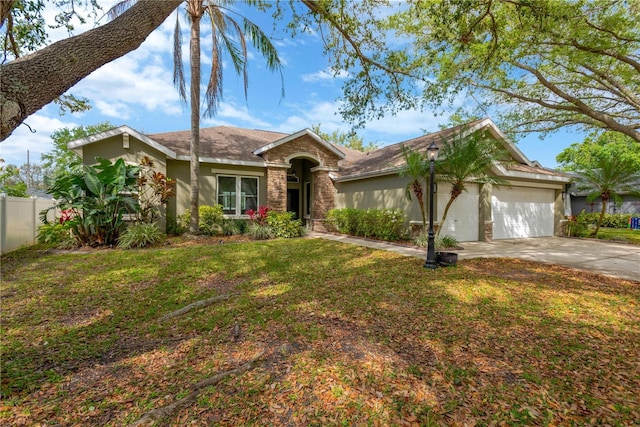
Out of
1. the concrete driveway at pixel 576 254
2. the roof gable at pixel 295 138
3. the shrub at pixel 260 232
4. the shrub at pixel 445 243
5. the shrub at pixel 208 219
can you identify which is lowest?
the concrete driveway at pixel 576 254

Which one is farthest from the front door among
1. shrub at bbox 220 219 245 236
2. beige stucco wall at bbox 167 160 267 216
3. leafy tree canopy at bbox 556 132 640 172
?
leafy tree canopy at bbox 556 132 640 172

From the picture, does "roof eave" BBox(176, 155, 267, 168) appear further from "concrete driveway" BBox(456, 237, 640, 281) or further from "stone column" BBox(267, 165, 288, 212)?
"concrete driveway" BBox(456, 237, 640, 281)

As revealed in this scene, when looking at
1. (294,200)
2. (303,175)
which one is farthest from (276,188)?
(294,200)

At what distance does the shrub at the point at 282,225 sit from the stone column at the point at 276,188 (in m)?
1.22

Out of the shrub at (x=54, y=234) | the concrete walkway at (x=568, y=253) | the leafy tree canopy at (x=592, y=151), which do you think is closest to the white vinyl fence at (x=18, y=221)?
the shrub at (x=54, y=234)

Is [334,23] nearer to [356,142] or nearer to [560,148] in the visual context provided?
[356,142]

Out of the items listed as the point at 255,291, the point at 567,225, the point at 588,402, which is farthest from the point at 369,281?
the point at 567,225

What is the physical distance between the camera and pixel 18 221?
921 cm

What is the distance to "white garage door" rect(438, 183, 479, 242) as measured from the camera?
11.2 metres

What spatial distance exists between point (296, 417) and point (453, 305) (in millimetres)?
3336

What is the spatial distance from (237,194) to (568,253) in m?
13.0

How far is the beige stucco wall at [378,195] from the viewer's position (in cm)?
1144

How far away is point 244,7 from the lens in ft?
31.1

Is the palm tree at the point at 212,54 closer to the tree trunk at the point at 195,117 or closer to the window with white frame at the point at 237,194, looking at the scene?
the tree trunk at the point at 195,117
